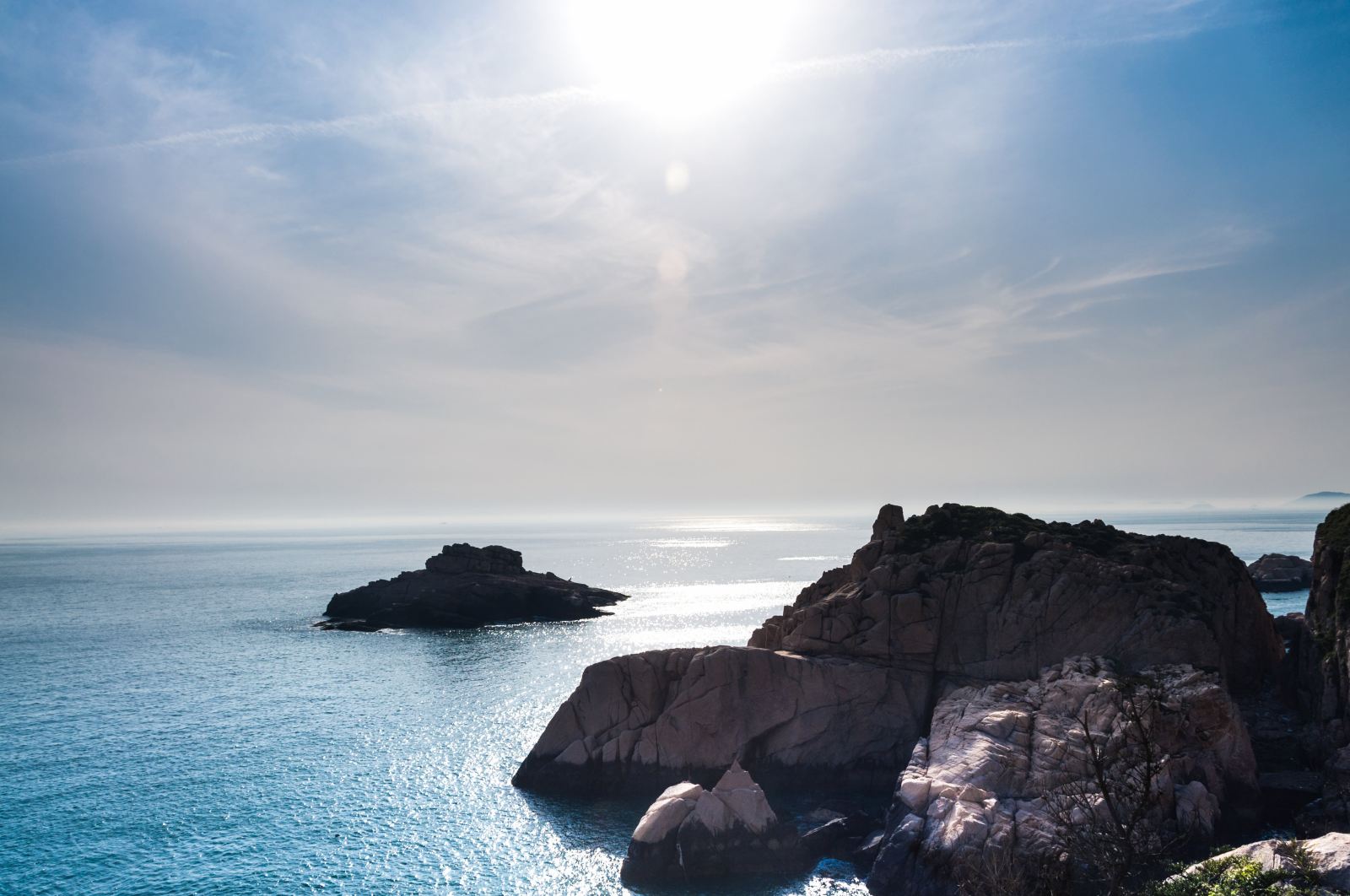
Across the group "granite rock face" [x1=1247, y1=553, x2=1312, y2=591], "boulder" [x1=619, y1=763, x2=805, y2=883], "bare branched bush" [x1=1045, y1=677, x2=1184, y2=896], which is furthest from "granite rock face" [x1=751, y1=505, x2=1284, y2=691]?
"granite rock face" [x1=1247, y1=553, x2=1312, y2=591]

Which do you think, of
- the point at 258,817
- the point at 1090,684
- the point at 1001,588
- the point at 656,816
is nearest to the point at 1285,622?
the point at 1001,588

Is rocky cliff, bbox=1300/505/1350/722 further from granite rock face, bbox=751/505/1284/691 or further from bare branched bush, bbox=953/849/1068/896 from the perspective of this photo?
bare branched bush, bbox=953/849/1068/896

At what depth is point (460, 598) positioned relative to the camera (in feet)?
417

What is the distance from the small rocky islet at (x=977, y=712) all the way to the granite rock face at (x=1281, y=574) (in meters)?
99.4

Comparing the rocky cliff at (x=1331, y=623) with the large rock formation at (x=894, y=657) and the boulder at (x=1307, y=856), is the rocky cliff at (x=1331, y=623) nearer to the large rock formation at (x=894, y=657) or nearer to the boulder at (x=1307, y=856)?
the large rock formation at (x=894, y=657)

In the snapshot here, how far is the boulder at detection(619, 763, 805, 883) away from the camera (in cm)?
3622

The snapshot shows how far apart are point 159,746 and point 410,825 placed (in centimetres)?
2964

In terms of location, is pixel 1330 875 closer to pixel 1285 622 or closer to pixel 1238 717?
pixel 1238 717

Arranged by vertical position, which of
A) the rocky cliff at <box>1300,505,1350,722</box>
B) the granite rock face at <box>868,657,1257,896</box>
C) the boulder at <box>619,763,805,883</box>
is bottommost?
the boulder at <box>619,763,805,883</box>

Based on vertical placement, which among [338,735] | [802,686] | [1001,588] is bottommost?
[338,735]

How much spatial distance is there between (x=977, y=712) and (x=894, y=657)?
857cm

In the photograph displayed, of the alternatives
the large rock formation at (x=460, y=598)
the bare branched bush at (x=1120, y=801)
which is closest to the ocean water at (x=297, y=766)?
the large rock formation at (x=460, y=598)

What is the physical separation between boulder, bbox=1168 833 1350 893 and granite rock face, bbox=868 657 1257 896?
6744mm

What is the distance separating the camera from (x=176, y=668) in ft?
290
